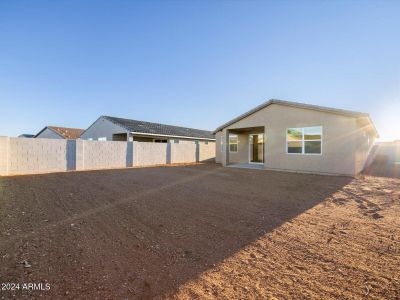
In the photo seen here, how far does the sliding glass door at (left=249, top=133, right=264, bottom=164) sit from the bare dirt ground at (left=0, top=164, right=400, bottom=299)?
43.0 ft

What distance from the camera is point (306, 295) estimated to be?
7.26 feet

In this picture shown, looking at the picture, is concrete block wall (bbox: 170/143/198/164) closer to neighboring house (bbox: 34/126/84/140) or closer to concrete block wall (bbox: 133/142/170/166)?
concrete block wall (bbox: 133/142/170/166)

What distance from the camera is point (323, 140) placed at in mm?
12117

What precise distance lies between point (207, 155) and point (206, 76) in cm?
960

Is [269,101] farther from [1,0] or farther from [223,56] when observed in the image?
[1,0]

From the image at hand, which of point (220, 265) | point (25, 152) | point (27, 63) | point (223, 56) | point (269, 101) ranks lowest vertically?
point (220, 265)

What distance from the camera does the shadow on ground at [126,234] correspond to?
8.07 ft

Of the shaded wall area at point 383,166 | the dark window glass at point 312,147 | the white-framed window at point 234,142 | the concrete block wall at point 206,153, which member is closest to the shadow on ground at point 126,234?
the dark window glass at point 312,147

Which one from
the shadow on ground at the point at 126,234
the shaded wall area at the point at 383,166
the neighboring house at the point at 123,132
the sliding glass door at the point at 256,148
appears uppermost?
the neighboring house at the point at 123,132

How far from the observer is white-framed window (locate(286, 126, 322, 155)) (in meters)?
12.4

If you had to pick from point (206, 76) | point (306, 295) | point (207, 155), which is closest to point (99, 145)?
point (206, 76)

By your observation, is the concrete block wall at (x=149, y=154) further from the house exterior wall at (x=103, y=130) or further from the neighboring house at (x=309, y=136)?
the neighboring house at (x=309, y=136)

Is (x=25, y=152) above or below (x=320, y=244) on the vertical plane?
above

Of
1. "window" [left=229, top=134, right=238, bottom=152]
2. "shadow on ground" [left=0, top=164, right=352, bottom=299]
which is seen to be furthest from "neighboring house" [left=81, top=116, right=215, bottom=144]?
"shadow on ground" [left=0, top=164, right=352, bottom=299]
